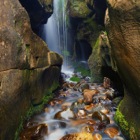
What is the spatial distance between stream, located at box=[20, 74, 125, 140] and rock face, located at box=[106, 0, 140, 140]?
892mm

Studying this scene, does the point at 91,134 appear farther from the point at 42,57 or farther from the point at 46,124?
the point at 42,57

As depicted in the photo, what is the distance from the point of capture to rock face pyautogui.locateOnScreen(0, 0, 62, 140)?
509cm

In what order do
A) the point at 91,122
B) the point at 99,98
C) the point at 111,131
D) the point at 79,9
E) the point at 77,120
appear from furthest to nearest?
the point at 79,9 → the point at 99,98 → the point at 77,120 → the point at 91,122 → the point at 111,131

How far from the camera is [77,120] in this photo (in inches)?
266

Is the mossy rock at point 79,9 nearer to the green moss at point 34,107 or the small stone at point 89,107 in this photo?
Result: the green moss at point 34,107

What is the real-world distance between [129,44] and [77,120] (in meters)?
3.45

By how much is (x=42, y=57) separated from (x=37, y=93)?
5.35 ft

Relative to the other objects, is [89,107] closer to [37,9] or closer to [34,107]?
[34,107]

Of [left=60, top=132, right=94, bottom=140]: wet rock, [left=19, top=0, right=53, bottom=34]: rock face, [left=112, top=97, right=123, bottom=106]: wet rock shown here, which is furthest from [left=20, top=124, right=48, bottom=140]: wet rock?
[left=19, top=0, right=53, bottom=34]: rock face

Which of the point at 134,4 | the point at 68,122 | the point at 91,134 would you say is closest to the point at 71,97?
the point at 68,122

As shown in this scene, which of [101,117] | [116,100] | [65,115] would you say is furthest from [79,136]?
[116,100]

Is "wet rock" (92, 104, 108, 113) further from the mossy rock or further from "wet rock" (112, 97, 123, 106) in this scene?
the mossy rock

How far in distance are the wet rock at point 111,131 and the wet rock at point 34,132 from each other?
176 cm

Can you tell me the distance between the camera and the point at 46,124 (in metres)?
6.47
